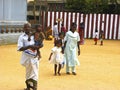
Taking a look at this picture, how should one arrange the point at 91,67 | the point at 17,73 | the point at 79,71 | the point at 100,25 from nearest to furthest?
1. the point at 17,73
2. the point at 79,71
3. the point at 91,67
4. the point at 100,25

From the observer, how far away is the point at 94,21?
31.9 m

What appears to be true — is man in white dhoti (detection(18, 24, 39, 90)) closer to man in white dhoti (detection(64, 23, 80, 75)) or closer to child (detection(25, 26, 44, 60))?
child (detection(25, 26, 44, 60))

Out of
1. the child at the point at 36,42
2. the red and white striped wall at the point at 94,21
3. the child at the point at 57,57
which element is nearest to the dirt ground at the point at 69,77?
the child at the point at 57,57

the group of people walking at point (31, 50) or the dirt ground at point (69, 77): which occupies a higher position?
the group of people walking at point (31, 50)

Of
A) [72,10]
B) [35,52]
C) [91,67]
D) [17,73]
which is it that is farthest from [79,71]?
[72,10]

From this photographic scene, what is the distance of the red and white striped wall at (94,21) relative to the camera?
31.6m

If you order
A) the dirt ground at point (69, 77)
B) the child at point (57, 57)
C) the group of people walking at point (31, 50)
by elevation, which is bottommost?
the dirt ground at point (69, 77)

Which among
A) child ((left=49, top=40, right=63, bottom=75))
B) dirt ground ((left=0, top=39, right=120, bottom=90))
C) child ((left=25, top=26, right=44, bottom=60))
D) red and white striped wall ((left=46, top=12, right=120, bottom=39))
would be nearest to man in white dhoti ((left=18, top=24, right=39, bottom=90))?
child ((left=25, top=26, right=44, bottom=60))

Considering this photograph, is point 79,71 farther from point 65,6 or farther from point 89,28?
point 65,6

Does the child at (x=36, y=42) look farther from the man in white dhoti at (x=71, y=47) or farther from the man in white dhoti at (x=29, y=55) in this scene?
the man in white dhoti at (x=71, y=47)

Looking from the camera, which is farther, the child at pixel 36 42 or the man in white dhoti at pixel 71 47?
the man in white dhoti at pixel 71 47

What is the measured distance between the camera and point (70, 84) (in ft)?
31.7

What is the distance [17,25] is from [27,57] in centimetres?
1539

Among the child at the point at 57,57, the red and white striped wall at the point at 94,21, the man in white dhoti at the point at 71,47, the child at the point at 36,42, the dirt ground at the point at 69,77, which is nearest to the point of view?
the child at the point at 36,42
